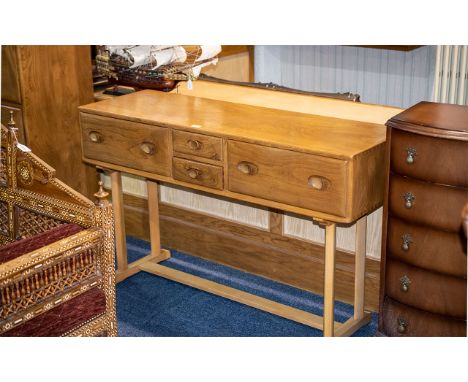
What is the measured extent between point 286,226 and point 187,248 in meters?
0.76

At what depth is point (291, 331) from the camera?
12.6ft

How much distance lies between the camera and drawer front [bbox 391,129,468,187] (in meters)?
2.94

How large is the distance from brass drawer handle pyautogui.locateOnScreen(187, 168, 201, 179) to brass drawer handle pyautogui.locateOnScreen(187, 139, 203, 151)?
0.31ft

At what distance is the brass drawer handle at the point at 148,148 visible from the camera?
3.70 metres

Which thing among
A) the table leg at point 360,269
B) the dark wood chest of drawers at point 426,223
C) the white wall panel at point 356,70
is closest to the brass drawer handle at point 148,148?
the table leg at point 360,269

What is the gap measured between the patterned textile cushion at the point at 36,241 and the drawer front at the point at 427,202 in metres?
1.28

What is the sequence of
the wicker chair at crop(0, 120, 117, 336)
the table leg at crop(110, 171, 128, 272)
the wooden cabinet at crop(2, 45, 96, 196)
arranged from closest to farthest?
the wicker chair at crop(0, 120, 117, 336) < the table leg at crop(110, 171, 128, 272) < the wooden cabinet at crop(2, 45, 96, 196)

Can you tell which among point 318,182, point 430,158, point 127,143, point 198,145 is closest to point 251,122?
Answer: point 198,145

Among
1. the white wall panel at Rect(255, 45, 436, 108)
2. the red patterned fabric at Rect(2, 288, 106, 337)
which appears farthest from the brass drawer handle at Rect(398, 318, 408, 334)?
the white wall panel at Rect(255, 45, 436, 108)

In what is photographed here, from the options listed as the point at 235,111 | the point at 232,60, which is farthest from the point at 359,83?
the point at 235,111

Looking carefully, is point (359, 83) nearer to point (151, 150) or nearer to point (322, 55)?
point (322, 55)

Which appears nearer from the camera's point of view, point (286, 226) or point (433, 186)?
point (433, 186)

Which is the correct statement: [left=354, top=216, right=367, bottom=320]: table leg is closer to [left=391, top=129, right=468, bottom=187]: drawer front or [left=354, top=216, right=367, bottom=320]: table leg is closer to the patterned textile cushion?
[left=391, top=129, right=468, bottom=187]: drawer front

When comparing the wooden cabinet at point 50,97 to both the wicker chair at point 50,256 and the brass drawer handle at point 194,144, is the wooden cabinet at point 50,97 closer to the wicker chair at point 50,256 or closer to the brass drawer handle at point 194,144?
the wicker chair at point 50,256
